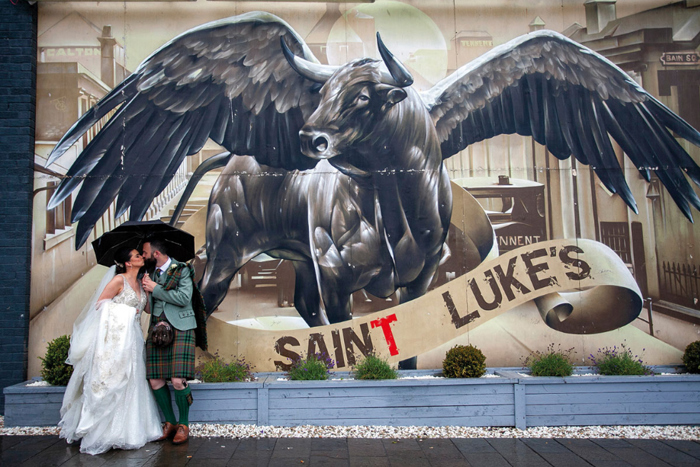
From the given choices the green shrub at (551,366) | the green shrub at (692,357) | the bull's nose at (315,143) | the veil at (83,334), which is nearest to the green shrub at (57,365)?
the veil at (83,334)

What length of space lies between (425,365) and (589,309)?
2.14 meters

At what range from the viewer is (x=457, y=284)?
5.73 metres

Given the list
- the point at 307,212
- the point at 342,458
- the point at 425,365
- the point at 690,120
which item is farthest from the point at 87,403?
the point at 690,120

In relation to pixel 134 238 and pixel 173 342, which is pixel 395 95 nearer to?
pixel 134 238

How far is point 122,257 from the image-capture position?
14.9 ft

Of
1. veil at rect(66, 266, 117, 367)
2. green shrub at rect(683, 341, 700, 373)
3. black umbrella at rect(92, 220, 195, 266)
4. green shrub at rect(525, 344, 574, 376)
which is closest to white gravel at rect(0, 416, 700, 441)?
green shrub at rect(525, 344, 574, 376)

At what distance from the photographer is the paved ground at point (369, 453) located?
3953 millimetres

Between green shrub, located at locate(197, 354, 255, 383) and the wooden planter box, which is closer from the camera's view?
the wooden planter box

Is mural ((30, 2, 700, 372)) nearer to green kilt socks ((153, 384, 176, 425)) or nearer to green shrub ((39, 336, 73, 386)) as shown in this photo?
green shrub ((39, 336, 73, 386))

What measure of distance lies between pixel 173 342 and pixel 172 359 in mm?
156

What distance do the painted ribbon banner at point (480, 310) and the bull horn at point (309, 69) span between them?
2975 millimetres

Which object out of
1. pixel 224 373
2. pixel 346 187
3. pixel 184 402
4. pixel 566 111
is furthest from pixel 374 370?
pixel 566 111

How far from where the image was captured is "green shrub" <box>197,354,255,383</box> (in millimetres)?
4930

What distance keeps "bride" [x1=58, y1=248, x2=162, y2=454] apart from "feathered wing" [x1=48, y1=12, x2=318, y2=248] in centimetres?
160
